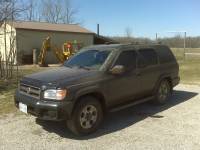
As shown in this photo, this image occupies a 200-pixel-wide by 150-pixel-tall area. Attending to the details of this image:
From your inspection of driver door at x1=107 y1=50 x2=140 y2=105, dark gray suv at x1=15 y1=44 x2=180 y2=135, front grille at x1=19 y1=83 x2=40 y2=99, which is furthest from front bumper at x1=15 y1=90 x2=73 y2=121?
driver door at x1=107 y1=50 x2=140 y2=105

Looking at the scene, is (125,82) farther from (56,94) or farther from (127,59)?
(56,94)

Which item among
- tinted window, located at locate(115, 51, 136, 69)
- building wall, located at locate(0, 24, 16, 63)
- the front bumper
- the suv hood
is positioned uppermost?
building wall, located at locate(0, 24, 16, 63)

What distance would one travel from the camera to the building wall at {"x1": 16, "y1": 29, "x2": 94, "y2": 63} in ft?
80.6

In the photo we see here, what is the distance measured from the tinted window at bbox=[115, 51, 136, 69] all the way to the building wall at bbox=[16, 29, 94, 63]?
17200 millimetres

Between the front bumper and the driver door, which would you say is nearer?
the front bumper

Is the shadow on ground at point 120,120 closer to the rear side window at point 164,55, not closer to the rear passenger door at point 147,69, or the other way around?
the rear passenger door at point 147,69

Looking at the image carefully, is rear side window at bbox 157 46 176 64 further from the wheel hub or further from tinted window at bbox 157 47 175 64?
the wheel hub

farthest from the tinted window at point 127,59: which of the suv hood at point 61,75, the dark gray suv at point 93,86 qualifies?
the suv hood at point 61,75

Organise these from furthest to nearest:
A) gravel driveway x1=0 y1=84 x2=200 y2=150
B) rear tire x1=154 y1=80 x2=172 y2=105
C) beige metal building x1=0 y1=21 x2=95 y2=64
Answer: beige metal building x1=0 y1=21 x2=95 y2=64, rear tire x1=154 y1=80 x2=172 y2=105, gravel driveway x1=0 y1=84 x2=200 y2=150

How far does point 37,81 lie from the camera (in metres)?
5.88

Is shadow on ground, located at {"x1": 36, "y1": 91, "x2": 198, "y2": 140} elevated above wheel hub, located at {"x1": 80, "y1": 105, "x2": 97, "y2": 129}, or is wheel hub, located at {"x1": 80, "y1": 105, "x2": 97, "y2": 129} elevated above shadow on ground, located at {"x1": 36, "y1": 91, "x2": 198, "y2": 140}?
wheel hub, located at {"x1": 80, "y1": 105, "x2": 97, "y2": 129}

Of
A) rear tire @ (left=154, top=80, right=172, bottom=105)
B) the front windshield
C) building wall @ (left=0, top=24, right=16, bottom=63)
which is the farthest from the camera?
building wall @ (left=0, top=24, right=16, bottom=63)

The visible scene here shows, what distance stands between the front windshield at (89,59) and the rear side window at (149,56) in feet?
4.02

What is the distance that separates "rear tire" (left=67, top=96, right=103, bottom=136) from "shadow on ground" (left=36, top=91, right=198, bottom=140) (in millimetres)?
148
